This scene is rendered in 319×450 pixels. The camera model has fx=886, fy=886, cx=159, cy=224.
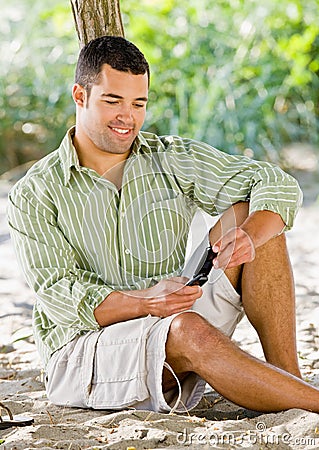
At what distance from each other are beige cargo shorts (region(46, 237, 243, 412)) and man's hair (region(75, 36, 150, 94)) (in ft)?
1.90

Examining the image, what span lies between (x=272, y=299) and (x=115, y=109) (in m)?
0.72

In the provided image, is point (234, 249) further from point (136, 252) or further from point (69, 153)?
point (69, 153)

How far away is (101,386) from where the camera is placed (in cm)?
246

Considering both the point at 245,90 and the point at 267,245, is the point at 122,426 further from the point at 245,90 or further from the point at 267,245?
the point at 245,90

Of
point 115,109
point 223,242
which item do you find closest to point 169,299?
point 223,242

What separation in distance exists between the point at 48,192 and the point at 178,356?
623mm

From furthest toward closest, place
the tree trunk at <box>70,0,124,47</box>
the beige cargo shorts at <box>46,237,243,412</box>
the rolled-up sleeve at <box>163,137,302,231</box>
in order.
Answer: the tree trunk at <box>70,0,124,47</box>
the rolled-up sleeve at <box>163,137,302,231</box>
the beige cargo shorts at <box>46,237,243,412</box>

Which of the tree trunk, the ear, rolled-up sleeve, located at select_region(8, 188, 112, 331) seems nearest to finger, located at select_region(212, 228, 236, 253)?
rolled-up sleeve, located at select_region(8, 188, 112, 331)

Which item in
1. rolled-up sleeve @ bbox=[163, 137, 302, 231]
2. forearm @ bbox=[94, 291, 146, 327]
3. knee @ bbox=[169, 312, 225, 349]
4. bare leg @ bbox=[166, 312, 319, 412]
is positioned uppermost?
rolled-up sleeve @ bbox=[163, 137, 302, 231]

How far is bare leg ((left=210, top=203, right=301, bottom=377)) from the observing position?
8.46 feet

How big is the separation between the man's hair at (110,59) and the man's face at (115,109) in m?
0.02

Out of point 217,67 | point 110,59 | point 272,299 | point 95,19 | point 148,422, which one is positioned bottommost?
point 148,422

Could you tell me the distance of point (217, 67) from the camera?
20.1 feet

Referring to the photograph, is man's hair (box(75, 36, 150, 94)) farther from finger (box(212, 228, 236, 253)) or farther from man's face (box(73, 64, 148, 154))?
finger (box(212, 228, 236, 253))
